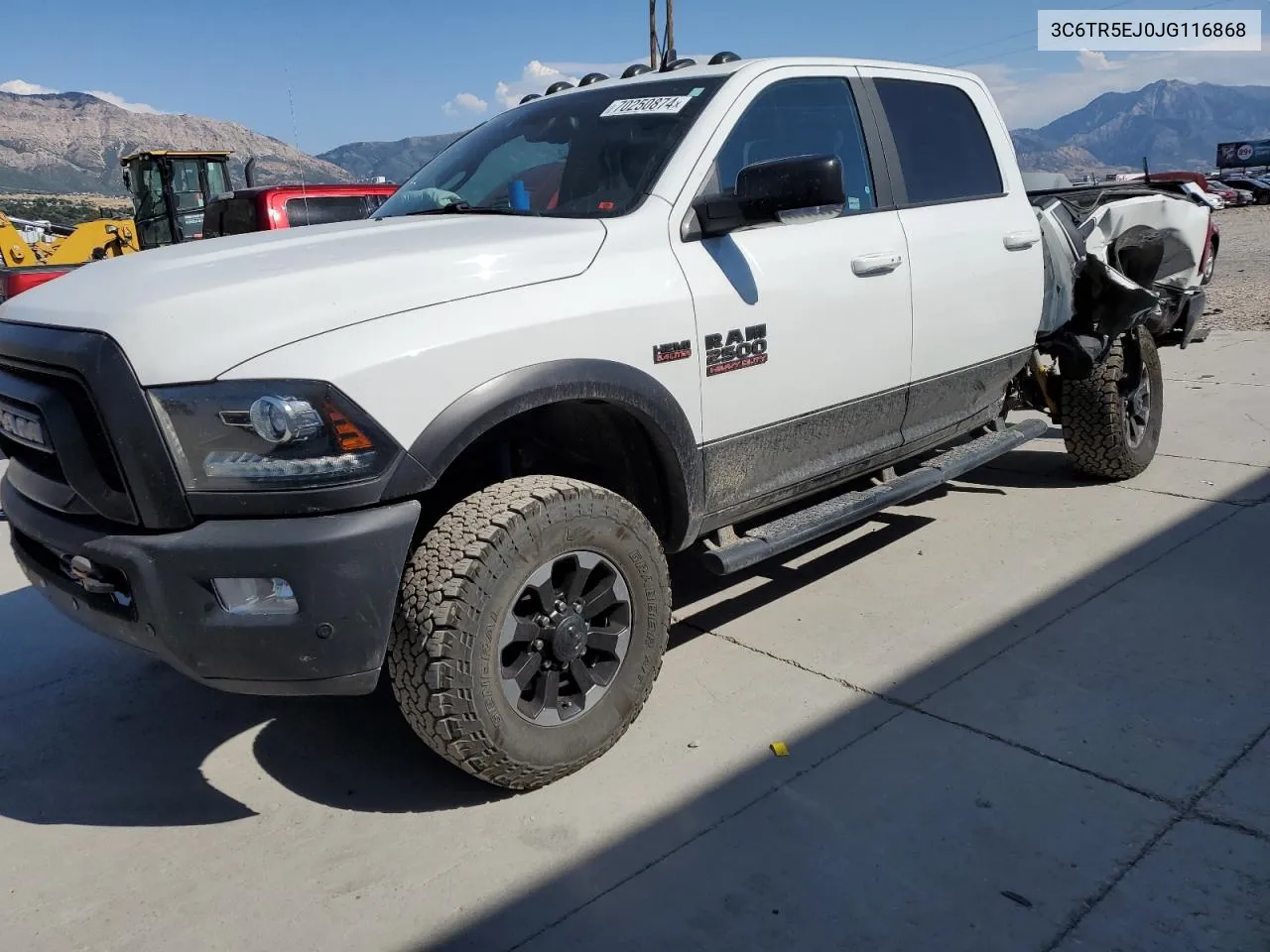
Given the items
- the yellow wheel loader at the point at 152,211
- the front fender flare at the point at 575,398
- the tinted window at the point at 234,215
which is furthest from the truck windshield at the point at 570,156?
the yellow wheel loader at the point at 152,211

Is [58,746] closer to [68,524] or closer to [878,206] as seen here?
[68,524]

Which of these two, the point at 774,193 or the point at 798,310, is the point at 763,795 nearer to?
the point at 798,310

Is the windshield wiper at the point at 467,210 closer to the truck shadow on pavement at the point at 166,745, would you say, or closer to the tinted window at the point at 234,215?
the truck shadow on pavement at the point at 166,745

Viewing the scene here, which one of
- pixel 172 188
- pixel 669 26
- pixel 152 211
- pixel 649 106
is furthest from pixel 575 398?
pixel 669 26

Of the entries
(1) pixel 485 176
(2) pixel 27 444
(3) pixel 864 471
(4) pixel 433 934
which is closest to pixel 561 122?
(1) pixel 485 176

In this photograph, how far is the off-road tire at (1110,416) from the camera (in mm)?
4961

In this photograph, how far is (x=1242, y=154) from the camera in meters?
69.2

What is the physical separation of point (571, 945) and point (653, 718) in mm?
1012

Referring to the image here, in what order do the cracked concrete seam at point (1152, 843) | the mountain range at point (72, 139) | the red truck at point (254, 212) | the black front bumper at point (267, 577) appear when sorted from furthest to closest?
the mountain range at point (72, 139) → the red truck at point (254, 212) → the black front bumper at point (267, 577) → the cracked concrete seam at point (1152, 843)

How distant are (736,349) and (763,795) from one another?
1.32 metres

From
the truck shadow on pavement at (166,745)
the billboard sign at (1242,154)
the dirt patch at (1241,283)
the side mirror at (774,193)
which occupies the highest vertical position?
the billboard sign at (1242,154)

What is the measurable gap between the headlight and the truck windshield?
1.17 m

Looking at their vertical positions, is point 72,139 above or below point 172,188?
above

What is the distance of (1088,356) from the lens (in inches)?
190
